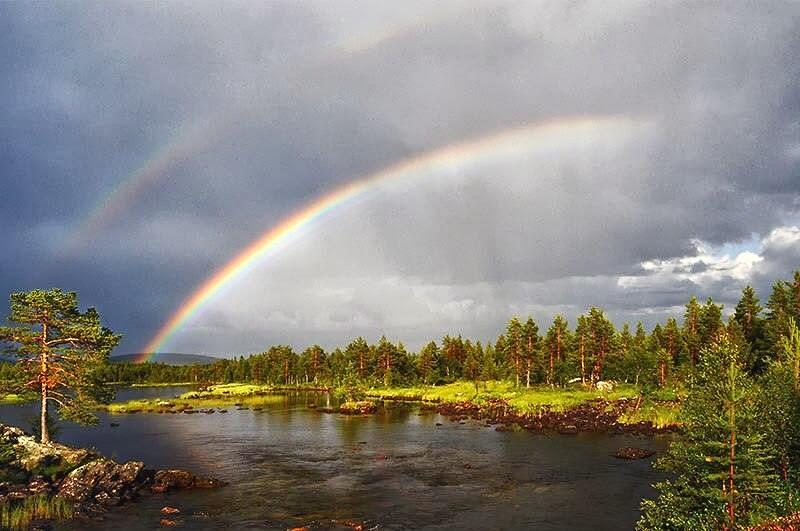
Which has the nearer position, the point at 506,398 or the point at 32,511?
the point at 32,511

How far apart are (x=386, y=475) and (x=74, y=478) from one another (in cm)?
2696

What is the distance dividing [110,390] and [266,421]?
48095mm

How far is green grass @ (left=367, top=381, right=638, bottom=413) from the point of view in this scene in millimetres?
102125

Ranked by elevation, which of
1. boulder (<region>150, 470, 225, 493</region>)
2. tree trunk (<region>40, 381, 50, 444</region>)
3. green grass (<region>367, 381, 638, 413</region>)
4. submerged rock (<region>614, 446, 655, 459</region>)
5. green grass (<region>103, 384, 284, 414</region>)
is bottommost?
green grass (<region>103, 384, 284, 414</region>)

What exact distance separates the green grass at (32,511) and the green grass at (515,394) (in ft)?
238

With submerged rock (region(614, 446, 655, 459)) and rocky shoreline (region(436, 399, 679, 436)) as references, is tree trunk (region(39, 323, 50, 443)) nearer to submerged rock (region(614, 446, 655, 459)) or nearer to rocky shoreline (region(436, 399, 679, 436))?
submerged rock (region(614, 446, 655, 459))

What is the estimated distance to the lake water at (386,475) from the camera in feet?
133

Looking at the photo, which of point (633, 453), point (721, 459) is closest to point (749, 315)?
point (633, 453)

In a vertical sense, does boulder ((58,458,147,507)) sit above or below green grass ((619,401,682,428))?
above

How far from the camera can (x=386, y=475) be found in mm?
55094

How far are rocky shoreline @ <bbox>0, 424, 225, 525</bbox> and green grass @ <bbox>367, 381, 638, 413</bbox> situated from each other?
211ft

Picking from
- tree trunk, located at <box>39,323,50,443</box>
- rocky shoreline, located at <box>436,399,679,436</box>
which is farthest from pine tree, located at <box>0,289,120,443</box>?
rocky shoreline, located at <box>436,399,679,436</box>

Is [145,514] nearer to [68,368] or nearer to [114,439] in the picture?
[68,368]

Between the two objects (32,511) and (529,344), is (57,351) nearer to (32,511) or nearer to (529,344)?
(32,511)
